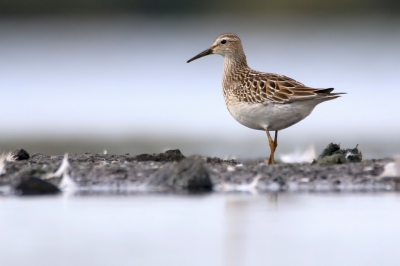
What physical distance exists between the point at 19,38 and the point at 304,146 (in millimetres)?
16022

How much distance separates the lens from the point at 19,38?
1117 inches

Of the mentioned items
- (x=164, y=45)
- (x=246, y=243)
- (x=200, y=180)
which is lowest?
(x=246, y=243)

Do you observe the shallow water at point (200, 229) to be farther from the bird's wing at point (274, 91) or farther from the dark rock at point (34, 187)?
the bird's wing at point (274, 91)

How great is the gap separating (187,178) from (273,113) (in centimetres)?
191

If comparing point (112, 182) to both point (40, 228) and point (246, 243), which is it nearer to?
point (40, 228)

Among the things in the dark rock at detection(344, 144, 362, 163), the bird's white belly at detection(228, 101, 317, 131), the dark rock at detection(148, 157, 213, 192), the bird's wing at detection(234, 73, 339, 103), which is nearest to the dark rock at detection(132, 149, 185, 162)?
the bird's white belly at detection(228, 101, 317, 131)

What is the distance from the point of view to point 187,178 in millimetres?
8578

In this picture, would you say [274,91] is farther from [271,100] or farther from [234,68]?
[234,68]

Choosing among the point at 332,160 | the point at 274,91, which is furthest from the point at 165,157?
the point at 332,160

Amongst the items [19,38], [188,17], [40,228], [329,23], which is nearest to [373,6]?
[329,23]

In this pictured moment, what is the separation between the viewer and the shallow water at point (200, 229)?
6.51 m

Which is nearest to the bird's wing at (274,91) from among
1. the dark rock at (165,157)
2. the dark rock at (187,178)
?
the dark rock at (165,157)

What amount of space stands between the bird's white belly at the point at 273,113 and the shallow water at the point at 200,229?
1.89m

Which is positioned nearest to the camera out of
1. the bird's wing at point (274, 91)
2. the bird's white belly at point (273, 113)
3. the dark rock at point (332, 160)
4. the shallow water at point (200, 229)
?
the shallow water at point (200, 229)
